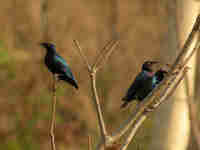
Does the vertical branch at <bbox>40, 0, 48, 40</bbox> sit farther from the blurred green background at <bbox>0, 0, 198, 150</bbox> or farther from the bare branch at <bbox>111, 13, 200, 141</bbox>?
the bare branch at <bbox>111, 13, 200, 141</bbox>

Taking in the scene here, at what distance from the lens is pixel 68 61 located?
1018cm

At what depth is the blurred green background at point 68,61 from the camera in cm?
969

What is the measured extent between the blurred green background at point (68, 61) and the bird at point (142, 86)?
19.8ft

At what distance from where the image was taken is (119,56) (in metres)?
10.8

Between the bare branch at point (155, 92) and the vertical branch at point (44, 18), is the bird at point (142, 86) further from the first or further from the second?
the vertical branch at point (44, 18)

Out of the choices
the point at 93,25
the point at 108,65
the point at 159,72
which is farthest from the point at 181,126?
the point at 93,25

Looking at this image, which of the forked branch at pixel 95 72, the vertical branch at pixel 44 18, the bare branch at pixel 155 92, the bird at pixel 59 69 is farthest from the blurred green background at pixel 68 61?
the bare branch at pixel 155 92

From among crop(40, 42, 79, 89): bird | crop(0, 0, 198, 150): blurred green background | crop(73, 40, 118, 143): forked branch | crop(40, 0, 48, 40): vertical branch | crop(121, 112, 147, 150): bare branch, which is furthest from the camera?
crop(40, 0, 48, 40): vertical branch

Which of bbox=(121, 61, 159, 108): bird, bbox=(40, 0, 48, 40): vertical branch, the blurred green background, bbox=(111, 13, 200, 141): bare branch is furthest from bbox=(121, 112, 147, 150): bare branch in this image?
bbox=(40, 0, 48, 40): vertical branch

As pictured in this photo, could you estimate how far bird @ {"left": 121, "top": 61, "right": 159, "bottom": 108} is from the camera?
10.6ft

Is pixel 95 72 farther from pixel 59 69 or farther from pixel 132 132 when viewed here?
pixel 59 69

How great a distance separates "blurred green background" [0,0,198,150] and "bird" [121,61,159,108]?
603 cm

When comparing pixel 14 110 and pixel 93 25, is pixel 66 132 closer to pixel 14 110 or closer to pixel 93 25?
pixel 14 110

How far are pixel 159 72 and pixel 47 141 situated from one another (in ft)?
25.1
